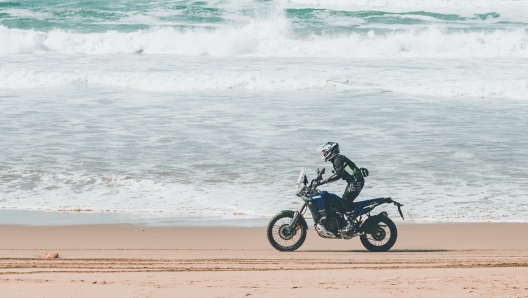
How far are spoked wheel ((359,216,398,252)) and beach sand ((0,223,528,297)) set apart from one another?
0.13 meters

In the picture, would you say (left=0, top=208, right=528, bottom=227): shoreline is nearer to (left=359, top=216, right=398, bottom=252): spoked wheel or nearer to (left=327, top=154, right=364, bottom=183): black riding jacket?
(left=359, top=216, right=398, bottom=252): spoked wheel

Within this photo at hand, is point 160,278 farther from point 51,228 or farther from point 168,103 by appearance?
point 168,103

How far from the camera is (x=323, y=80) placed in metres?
26.7

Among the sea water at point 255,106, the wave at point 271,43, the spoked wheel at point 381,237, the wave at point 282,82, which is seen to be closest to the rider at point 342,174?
the spoked wheel at point 381,237

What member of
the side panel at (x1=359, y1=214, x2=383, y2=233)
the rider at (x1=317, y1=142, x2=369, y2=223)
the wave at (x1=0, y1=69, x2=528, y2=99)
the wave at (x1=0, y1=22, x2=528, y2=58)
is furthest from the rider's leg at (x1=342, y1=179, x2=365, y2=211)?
the wave at (x1=0, y1=22, x2=528, y2=58)

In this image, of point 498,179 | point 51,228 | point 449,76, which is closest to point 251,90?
point 449,76

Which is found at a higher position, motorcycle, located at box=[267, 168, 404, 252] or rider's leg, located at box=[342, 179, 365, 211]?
rider's leg, located at box=[342, 179, 365, 211]

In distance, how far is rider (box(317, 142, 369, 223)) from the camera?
9125mm

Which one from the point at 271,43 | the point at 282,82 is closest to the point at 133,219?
the point at 282,82

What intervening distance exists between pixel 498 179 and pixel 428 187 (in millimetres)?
1429

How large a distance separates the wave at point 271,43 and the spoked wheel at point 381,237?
28.1 m

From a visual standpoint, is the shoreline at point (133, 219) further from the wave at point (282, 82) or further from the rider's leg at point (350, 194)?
the wave at point (282, 82)

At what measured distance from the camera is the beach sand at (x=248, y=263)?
6.28 meters

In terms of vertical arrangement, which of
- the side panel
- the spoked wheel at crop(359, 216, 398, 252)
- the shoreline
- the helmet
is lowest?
the shoreline
